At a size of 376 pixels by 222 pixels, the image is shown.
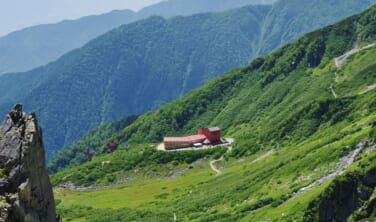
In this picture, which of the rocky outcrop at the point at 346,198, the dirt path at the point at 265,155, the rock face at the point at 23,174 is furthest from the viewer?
the dirt path at the point at 265,155

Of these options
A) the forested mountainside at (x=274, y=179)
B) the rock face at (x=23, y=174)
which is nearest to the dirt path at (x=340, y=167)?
the forested mountainside at (x=274, y=179)

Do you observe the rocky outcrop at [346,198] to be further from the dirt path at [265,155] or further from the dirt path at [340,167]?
the dirt path at [265,155]

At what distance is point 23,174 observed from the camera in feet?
109

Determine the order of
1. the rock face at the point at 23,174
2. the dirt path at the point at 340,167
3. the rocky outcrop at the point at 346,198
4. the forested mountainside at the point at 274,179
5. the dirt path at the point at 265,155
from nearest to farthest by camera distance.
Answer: the rock face at the point at 23,174, the rocky outcrop at the point at 346,198, the forested mountainside at the point at 274,179, the dirt path at the point at 340,167, the dirt path at the point at 265,155

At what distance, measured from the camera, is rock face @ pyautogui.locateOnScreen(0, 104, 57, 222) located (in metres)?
31.5

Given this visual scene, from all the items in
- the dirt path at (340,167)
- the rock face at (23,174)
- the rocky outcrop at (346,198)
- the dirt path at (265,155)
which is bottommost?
the dirt path at (265,155)

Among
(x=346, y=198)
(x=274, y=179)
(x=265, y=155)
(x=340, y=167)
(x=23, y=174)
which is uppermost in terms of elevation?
(x=23, y=174)

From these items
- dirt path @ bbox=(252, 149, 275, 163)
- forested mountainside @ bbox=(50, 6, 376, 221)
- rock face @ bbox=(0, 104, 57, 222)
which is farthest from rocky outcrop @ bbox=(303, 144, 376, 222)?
dirt path @ bbox=(252, 149, 275, 163)

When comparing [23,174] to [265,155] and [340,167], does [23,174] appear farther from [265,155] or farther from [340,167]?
[265,155]

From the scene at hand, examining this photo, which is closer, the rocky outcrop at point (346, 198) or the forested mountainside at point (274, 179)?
the rocky outcrop at point (346, 198)

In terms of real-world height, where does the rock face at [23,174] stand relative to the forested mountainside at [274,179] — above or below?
above

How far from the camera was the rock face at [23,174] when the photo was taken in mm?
31516

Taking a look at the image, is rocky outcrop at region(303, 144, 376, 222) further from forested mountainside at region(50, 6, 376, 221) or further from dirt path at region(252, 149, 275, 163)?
dirt path at region(252, 149, 275, 163)

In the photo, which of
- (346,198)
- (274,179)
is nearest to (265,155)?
(274,179)
